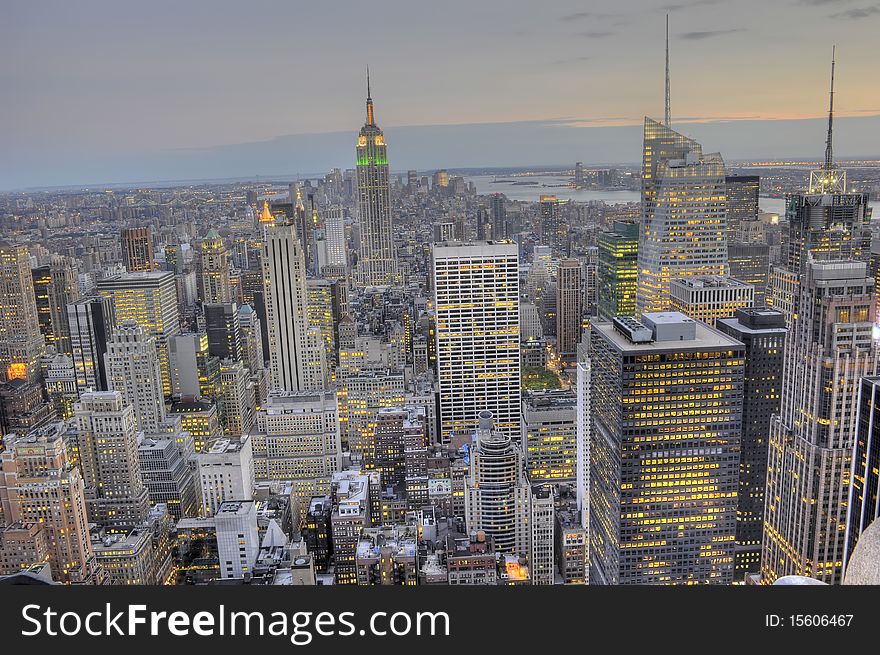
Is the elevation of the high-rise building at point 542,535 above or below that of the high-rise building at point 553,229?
below

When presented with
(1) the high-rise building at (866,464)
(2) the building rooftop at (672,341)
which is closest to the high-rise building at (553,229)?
(2) the building rooftop at (672,341)

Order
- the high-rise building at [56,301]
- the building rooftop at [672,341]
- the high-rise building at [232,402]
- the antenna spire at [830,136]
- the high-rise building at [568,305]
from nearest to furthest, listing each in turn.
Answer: the antenna spire at [830,136]
the building rooftop at [672,341]
the high-rise building at [56,301]
the high-rise building at [232,402]
the high-rise building at [568,305]

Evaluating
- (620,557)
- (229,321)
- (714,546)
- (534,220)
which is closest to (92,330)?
(229,321)

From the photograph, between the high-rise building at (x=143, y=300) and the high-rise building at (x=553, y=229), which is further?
the high-rise building at (x=143, y=300)

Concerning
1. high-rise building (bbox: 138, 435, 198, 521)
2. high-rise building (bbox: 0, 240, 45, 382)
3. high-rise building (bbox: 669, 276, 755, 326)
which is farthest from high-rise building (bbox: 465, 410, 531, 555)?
high-rise building (bbox: 0, 240, 45, 382)

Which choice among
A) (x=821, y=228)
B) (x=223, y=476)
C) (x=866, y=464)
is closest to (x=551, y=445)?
(x=223, y=476)

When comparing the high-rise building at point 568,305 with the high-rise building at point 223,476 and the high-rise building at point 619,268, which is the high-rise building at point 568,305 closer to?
the high-rise building at point 619,268

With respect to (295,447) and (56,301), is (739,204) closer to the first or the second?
(295,447)
